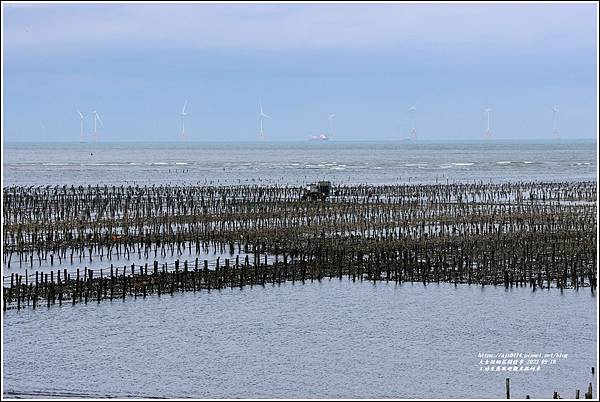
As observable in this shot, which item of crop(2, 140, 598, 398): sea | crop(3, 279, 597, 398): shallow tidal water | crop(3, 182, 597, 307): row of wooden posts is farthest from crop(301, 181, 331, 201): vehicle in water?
crop(2, 140, 598, 398): sea

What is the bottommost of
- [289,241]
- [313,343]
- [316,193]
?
[313,343]

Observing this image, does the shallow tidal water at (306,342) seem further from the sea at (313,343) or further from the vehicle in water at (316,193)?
the vehicle in water at (316,193)

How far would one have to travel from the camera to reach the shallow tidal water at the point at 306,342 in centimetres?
3334

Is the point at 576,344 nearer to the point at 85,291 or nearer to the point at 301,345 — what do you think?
the point at 301,345

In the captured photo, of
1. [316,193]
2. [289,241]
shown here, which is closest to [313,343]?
[289,241]

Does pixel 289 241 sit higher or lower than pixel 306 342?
higher

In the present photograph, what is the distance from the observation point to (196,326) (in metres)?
42.1

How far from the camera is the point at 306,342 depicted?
130 ft

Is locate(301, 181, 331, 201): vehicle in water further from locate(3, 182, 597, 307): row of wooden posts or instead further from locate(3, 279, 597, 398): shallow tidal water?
locate(3, 279, 597, 398): shallow tidal water

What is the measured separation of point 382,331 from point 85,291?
43.5 feet

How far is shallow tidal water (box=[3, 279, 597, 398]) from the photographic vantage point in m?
33.3

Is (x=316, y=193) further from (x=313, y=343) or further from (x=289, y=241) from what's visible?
(x=313, y=343)

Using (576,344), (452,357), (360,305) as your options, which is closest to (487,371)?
(452,357)

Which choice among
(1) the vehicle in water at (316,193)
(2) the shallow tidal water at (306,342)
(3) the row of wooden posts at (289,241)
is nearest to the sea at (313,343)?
(2) the shallow tidal water at (306,342)
